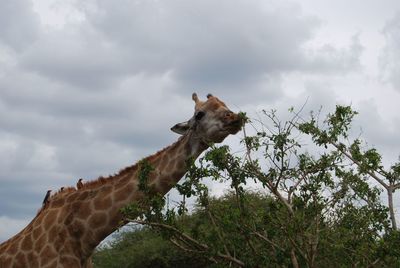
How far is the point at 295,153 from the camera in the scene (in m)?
9.49

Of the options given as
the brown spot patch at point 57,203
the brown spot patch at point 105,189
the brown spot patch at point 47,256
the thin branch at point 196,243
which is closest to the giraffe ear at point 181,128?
the brown spot patch at point 105,189

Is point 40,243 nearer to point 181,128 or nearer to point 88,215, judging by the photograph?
point 88,215

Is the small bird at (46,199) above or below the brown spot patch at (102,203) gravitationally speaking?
above

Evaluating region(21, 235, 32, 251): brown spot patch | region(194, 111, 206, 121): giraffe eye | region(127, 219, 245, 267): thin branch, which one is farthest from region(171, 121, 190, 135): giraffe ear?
region(21, 235, 32, 251): brown spot patch

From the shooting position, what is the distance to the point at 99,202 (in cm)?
1048

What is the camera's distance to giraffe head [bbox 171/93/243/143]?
379 inches

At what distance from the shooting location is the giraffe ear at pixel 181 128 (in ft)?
33.1

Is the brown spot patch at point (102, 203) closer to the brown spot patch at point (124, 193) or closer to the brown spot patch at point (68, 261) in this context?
the brown spot patch at point (124, 193)

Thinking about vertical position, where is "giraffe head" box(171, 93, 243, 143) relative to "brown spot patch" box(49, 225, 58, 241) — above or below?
above

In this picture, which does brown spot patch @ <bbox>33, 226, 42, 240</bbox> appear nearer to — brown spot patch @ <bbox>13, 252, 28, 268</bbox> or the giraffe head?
brown spot patch @ <bbox>13, 252, 28, 268</bbox>

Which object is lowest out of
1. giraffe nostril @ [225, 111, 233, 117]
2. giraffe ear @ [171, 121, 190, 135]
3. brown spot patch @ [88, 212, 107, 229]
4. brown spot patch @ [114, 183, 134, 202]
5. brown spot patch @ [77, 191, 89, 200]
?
brown spot patch @ [88, 212, 107, 229]

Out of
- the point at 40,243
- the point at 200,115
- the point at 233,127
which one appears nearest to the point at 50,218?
the point at 40,243

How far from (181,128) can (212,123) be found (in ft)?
2.01

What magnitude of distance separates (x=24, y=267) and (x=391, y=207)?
5779 mm
